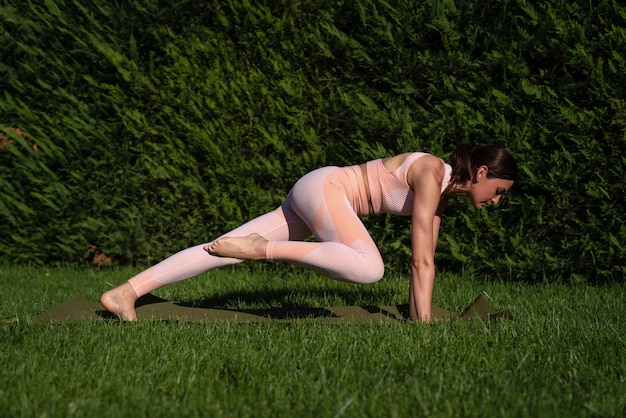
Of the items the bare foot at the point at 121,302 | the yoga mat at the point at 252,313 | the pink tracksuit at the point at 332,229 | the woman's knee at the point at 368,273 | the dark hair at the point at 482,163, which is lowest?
the yoga mat at the point at 252,313

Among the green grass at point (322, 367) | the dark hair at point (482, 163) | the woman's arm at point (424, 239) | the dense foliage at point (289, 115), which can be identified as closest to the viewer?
the green grass at point (322, 367)

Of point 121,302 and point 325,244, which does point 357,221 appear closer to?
point 325,244

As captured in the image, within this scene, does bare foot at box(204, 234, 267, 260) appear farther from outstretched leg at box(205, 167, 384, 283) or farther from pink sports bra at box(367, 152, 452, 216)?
pink sports bra at box(367, 152, 452, 216)

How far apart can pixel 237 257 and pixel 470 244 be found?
93.5 inches

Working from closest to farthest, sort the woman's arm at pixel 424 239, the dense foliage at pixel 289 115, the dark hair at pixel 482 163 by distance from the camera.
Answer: the woman's arm at pixel 424 239, the dark hair at pixel 482 163, the dense foliage at pixel 289 115

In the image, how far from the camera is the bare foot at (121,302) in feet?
12.7

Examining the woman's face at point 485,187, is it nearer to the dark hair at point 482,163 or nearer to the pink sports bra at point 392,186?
the dark hair at point 482,163

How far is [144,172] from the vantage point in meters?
6.46

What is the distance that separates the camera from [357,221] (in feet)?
12.7

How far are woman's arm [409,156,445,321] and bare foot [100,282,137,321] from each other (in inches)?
59.9

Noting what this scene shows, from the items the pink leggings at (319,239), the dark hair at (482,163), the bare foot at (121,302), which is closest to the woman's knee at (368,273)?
the pink leggings at (319,239)

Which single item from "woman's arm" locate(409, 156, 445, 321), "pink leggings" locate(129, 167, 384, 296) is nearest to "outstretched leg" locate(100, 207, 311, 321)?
"pink leggings" locate(129, 167, 384, 296)

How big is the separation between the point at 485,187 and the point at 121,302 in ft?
6.79

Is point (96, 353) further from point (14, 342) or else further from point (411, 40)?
point (411, 40)
